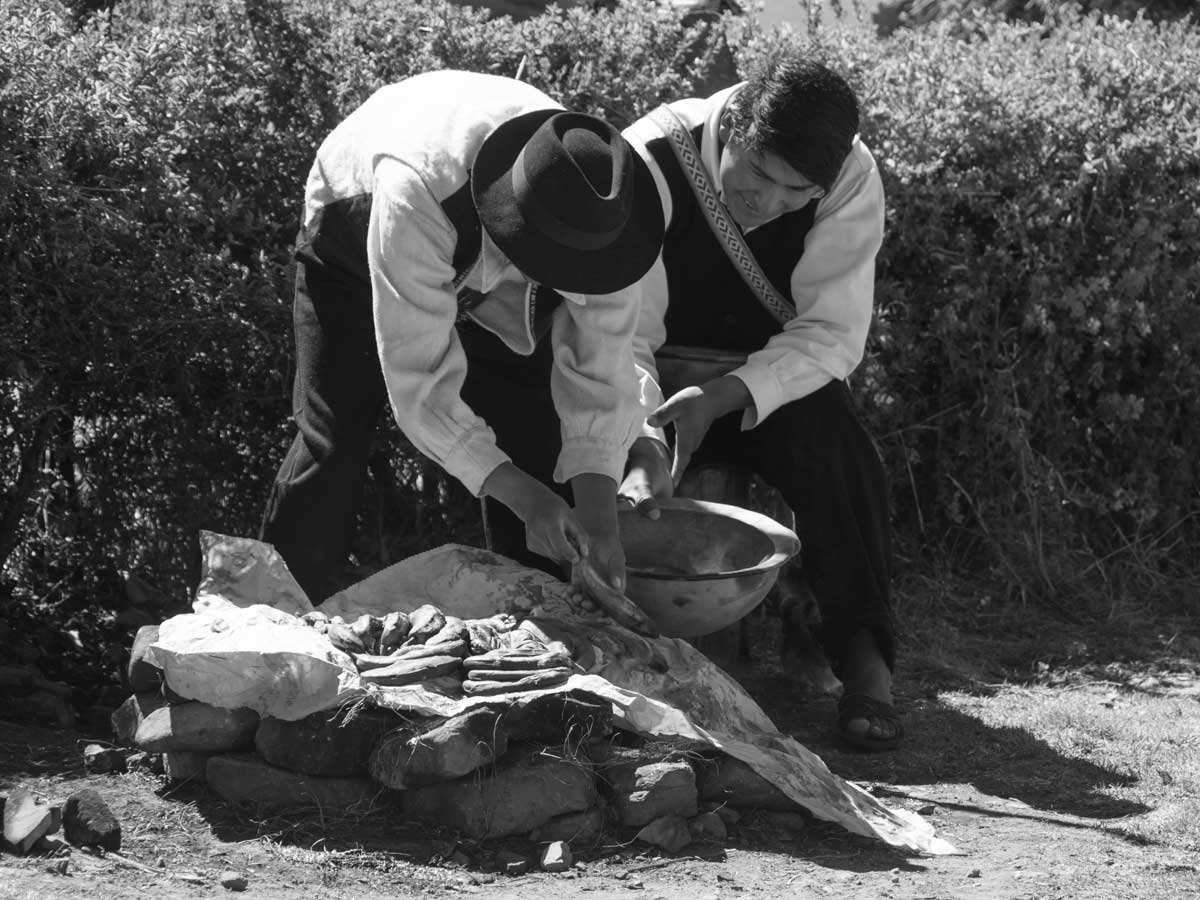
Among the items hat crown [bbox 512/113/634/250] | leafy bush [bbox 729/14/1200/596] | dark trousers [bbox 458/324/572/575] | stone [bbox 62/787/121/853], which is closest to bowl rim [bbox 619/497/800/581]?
dark trousers [bbox 458/324/572/575]

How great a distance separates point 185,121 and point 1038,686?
11.6 ft

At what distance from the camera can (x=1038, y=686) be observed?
5293mm

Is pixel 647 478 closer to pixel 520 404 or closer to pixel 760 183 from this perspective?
pixel 520 404

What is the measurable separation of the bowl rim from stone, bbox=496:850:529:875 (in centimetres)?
87

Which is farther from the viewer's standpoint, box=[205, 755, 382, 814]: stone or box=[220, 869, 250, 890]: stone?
box=[205, 755, 382, 814]: stone

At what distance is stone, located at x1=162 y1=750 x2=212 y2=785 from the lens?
340 cm

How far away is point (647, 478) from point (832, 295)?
2.71ft

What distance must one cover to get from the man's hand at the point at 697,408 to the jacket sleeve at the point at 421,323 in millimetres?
830

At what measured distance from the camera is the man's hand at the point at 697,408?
4.32 m

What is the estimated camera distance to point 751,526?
4.15 m

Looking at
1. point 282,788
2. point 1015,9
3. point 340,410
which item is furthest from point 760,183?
point 1015,9

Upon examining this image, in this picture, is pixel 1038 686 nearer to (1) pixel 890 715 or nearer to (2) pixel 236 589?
(1) pixel 890 715

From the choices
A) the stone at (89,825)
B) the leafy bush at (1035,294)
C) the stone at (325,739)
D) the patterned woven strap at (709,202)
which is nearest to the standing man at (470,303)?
the stone at (325,739)

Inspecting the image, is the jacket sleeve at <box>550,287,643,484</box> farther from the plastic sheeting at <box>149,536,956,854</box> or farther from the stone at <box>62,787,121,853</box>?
the stone at <box>62,787,121,853</box>
